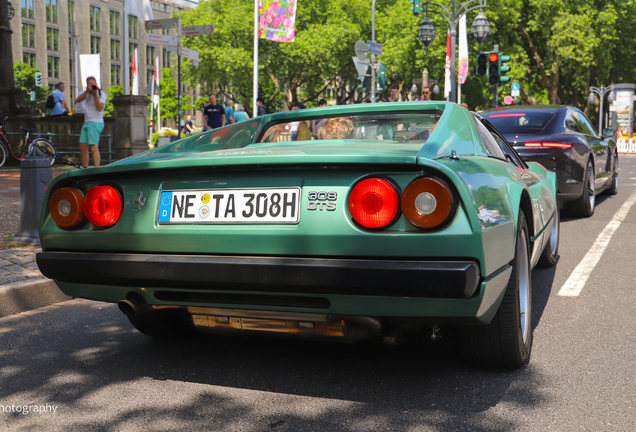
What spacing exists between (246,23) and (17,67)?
96.8ft

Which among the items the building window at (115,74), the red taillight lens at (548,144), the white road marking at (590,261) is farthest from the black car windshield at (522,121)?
the building window at (115,74)

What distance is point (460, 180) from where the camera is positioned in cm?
255

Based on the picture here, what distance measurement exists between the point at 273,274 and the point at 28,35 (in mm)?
80446

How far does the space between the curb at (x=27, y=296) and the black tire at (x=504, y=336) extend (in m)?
2.99

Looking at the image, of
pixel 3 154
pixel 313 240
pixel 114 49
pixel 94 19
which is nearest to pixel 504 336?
pixel 313 240

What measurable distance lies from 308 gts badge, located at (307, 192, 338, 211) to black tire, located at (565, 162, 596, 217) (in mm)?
6864

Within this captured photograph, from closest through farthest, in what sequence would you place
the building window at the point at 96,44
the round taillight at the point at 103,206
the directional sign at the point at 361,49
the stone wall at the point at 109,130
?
the round taillight at the point at 103,206, the stone wall at the point at 109,130, the directional sign at the point at 361,49, the building window at the point at 96,44

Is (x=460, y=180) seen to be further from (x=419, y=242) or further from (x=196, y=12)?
(x=196, y=12)

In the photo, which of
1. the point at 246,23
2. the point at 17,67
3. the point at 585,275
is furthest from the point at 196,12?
the point at 585,275

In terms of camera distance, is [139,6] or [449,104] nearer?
[449,104]

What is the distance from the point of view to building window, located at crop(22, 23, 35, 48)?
241ft

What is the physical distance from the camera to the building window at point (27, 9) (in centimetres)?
7331

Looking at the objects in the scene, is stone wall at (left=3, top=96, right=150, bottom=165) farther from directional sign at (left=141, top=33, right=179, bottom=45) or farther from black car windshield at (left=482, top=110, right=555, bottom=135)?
black car windshield at (left=482, top=110, right=555, bottom=135)

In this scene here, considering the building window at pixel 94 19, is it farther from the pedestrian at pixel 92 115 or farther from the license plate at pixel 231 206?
the license plate at pixel 231 206
